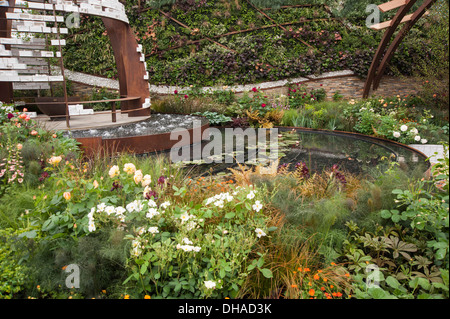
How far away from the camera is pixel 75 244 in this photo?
1.96 m

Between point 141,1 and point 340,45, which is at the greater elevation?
point 141,1

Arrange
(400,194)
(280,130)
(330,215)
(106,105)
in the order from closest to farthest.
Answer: (400,194), (330,215), (280,130), (106,105)

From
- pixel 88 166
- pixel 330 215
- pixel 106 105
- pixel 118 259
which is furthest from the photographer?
pixel 106 105

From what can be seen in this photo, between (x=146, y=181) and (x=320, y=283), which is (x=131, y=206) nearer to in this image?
(x=146, y=181)

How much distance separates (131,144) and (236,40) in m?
7.18

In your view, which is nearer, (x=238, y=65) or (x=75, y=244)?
(x=75, y=244)

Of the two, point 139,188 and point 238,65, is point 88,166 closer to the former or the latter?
point 139,188

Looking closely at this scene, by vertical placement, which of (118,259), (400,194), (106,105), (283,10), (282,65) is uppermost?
→ (283,10)

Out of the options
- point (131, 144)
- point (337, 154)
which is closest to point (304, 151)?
point (337, 154)

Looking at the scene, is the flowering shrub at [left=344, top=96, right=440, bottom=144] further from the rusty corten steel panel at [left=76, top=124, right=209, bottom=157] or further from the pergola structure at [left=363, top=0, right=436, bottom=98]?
the rusty corten steel panel at [left=76, top=124, right=209, bottom=157]

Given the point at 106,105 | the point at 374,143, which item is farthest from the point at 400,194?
the point at 106,105

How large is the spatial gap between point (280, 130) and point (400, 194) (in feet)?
18.3

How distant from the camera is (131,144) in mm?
5152

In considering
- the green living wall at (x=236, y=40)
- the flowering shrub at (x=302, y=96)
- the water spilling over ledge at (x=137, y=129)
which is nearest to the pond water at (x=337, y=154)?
the water spilling over ledge at (x=137, y=129)
